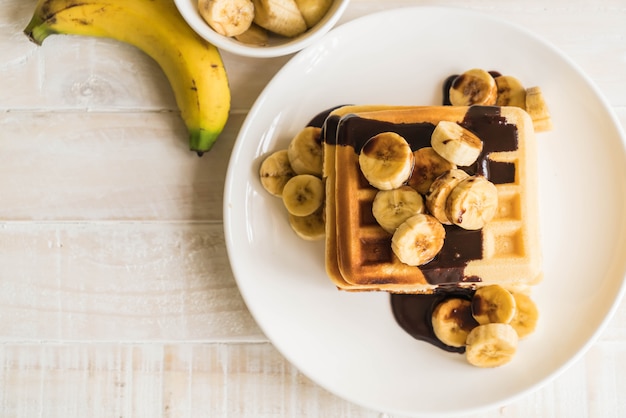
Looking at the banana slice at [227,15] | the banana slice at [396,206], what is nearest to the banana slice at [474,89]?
the banana slice at [396,206]

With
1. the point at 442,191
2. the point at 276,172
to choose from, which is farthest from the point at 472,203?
the point at 276,172

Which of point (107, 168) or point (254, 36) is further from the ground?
point (254, 36)

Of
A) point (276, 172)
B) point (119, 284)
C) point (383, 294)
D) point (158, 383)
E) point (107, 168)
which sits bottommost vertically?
point (158, 383)

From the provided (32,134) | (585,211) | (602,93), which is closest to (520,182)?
(585,211)

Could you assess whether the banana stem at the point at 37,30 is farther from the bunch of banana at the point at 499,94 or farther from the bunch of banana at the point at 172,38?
the bunch of banana at the point at 499,94

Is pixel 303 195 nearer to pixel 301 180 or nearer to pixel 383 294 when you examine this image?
pixel 301 180

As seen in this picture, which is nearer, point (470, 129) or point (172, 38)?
point (470, 129)

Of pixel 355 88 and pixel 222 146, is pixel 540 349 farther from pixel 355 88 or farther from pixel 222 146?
pixel 222 146
